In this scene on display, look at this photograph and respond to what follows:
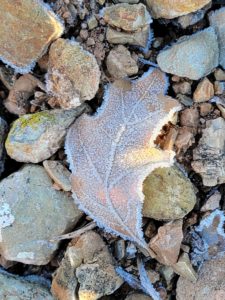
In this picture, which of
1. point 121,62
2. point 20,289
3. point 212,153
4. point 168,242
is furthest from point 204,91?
point 20,289

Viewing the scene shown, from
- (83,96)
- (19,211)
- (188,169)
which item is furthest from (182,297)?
(83,96)

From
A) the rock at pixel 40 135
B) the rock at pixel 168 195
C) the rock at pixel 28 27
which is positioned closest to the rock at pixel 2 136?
the rock at pixel 40 135

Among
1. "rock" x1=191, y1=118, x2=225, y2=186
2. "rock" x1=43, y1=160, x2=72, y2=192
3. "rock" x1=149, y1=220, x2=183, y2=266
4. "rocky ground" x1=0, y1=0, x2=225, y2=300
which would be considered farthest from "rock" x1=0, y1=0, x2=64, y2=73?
"rock" x1=149, y1=220, x2=183, y2=266

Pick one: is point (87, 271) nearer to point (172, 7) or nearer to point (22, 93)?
point (22, 93)

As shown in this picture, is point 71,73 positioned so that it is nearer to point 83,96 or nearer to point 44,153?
point 83,96

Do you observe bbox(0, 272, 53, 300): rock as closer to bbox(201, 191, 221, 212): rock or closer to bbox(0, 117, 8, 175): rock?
bbox(0, 117, 8, 175): rock

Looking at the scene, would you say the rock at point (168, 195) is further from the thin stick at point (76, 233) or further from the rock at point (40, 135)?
the rock at point (40, 135)
